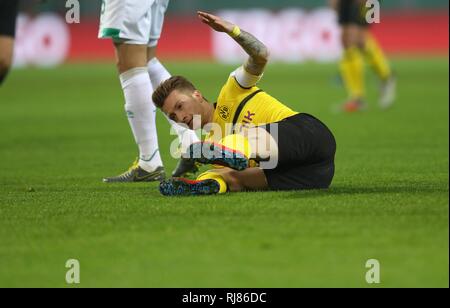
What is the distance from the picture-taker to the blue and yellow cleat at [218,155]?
433cm

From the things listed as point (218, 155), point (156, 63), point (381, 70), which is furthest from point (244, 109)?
point (381, 70)

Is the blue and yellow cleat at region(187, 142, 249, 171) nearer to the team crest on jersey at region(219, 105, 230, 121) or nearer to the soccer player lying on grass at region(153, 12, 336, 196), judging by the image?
the soccer player lying on grass at region(153, 12, 336, 196)

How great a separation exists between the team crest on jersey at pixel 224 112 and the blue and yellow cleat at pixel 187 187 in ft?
1.18

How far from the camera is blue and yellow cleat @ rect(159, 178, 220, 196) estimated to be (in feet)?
16.1

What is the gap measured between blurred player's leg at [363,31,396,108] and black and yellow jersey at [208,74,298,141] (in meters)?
7.26

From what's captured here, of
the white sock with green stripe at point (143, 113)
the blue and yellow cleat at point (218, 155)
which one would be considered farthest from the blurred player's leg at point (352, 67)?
the blue and yellow cleat at point (218, 155)

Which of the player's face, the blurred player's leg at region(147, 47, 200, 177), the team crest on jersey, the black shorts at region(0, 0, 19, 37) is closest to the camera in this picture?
the player's face

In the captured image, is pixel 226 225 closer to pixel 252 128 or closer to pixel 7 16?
pixel 252 128

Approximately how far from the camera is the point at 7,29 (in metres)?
6.25

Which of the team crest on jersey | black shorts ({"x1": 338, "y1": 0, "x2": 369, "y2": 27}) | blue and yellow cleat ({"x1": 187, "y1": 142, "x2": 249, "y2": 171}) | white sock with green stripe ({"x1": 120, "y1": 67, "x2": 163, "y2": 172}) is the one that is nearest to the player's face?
the team crest on jersey

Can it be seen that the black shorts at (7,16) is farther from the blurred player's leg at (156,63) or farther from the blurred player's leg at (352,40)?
the blurred player's leg at (352,40)
